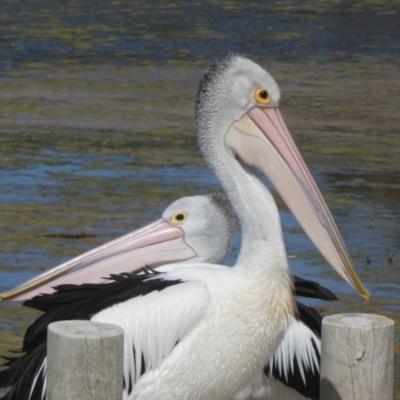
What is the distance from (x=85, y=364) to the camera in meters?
2.66

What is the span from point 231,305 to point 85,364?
90 cm

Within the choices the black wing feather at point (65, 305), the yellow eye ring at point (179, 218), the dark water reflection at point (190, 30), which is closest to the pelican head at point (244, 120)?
the black wing feather at point (65, 305)

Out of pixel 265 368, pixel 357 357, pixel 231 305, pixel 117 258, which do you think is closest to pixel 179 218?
pixel 117 258

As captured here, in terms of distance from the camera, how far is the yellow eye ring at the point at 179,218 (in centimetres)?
474

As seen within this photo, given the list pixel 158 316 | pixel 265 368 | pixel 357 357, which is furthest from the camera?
pixel 265 368

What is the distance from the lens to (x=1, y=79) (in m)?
12.4

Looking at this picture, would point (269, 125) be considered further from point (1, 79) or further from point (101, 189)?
point (1, 79)

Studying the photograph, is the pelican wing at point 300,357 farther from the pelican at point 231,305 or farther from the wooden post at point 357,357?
the wooden post at point 357,357

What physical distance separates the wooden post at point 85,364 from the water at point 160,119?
7.91ft

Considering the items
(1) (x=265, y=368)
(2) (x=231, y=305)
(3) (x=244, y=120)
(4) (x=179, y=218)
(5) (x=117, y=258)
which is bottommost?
(1) (x=265, y=368)

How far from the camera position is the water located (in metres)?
6.77

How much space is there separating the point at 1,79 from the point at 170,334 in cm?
926

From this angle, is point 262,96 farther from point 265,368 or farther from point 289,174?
point 265,368

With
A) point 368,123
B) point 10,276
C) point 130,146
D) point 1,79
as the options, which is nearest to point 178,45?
point 1,79
